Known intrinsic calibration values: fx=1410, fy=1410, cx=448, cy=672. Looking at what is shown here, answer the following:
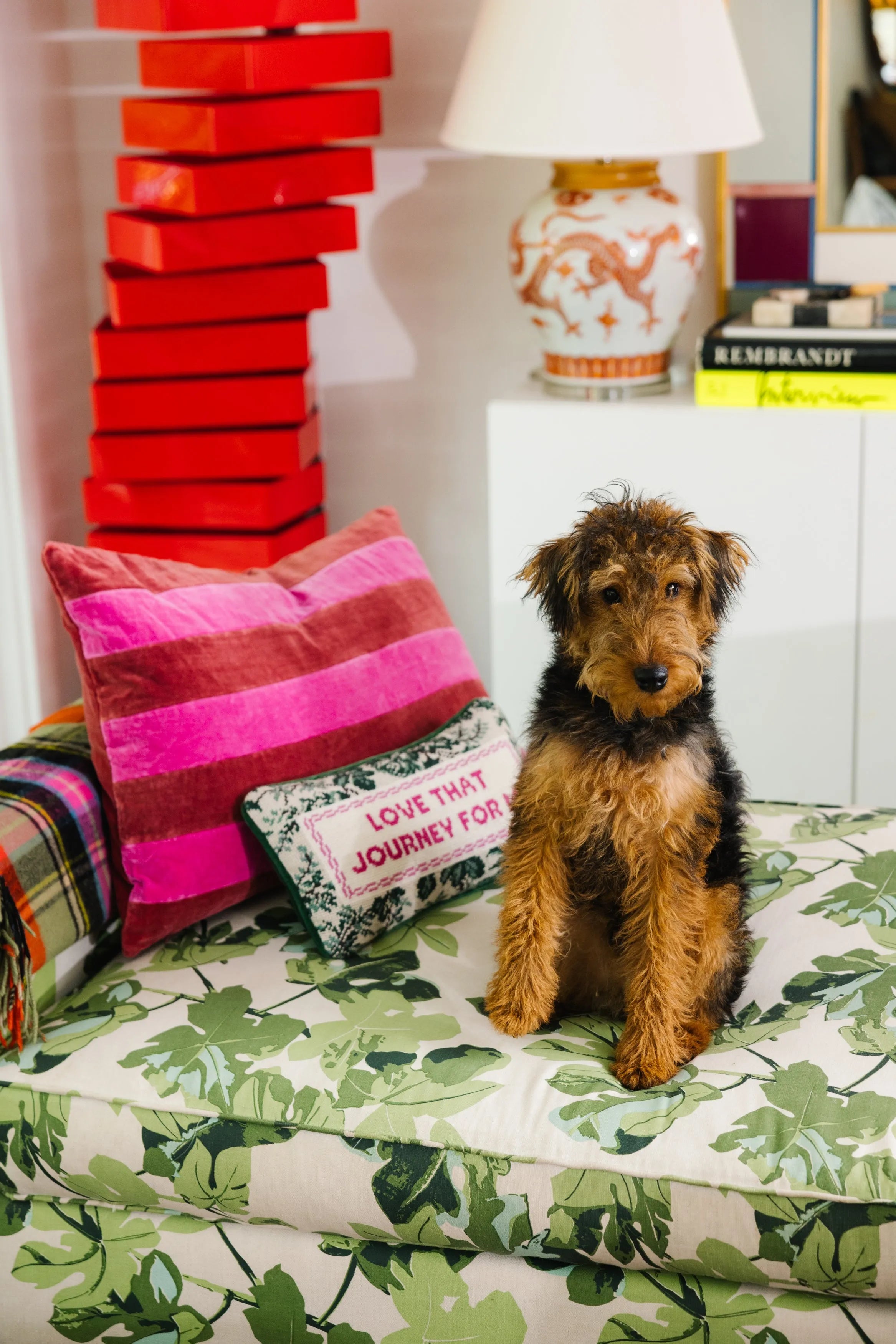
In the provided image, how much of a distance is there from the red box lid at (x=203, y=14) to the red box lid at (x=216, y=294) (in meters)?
0.41

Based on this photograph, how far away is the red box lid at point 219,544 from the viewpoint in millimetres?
2693

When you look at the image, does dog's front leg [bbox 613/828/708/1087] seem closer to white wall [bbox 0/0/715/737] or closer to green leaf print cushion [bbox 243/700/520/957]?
green leaf print cushion [bbox 243/700/520/957]

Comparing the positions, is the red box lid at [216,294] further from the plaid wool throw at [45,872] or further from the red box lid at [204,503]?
the plaid wool throw at [45,872]

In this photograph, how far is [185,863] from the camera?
175 centimetres

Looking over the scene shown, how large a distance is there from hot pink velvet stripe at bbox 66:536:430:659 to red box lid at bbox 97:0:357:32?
3.28 feet

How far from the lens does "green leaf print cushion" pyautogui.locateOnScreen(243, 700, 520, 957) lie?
1.73 metres

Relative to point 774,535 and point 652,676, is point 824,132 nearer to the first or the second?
point 774,535

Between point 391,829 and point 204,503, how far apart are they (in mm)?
1137

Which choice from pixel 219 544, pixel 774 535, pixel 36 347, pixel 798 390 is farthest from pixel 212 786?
pixel 36 347

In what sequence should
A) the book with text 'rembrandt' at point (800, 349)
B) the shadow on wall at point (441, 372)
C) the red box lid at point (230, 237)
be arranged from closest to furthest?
the book with text 'rembrandt' at point (800, 349) → the red box lid at point (230, 237) → the shadow on wall at point (441, 372)

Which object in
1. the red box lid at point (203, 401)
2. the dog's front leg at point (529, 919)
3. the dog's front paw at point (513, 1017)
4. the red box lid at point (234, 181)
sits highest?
the red box lid at point (234, 181)

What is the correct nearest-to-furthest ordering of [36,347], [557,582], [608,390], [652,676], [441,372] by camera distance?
[652,676]
[557,582]
[608,390]
[36,347]
[441,372]

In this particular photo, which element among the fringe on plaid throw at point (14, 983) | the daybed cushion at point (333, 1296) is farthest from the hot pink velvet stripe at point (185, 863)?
the daybed cushion at point (333, 1296)

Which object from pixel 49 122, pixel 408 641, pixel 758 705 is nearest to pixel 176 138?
pixel 49 122
